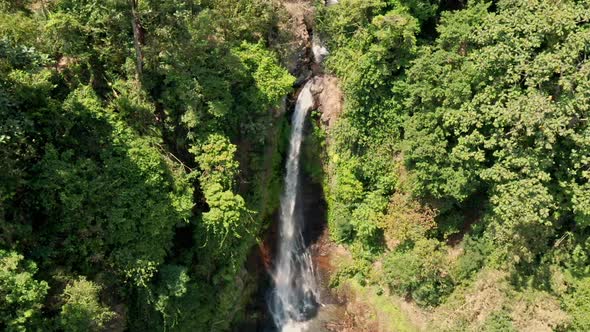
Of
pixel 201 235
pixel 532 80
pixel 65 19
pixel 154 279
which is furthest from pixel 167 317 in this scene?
pixel 532 80

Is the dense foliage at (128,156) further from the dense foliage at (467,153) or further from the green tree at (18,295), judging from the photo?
the dense foliage at (467,153)

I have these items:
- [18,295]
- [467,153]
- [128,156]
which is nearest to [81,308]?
[18,295]

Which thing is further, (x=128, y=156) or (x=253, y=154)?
(x=253, y=154)

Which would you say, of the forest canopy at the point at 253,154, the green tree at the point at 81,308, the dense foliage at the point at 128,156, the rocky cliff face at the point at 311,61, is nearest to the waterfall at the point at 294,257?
the rocky cliff face at the point at 311,61

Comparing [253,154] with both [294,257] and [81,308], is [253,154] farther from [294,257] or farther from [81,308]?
[81,308]

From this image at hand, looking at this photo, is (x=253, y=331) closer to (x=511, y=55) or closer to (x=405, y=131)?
(x=405, y=131)

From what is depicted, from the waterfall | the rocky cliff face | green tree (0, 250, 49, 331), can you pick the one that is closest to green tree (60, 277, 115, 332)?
green tree (0, 250, 49, 331)
